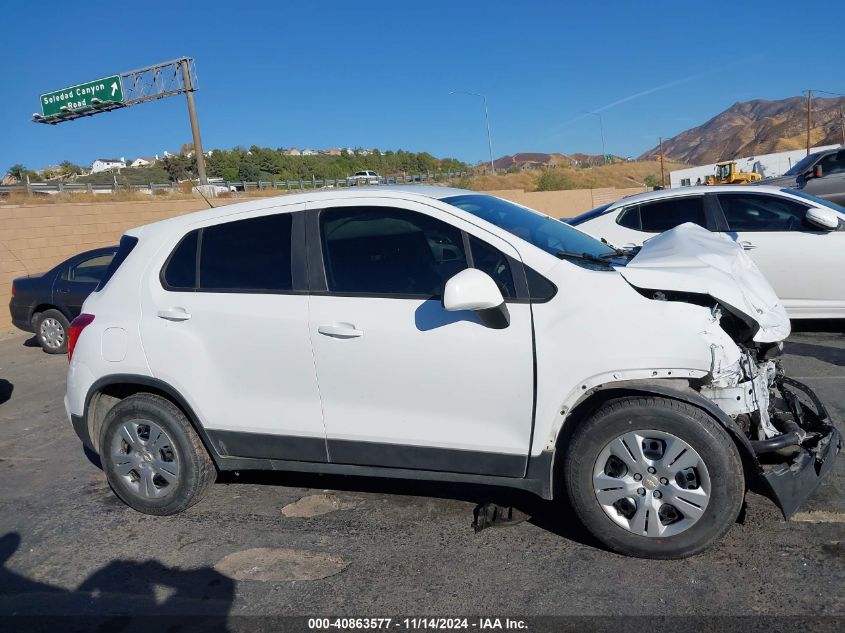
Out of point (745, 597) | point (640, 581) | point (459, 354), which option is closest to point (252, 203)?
point (459, 354)

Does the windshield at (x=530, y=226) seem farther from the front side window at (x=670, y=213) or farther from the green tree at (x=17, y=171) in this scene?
the green tree at (x=17, y=171)

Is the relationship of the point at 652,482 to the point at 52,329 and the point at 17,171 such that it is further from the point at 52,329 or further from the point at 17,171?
the point at 17,171

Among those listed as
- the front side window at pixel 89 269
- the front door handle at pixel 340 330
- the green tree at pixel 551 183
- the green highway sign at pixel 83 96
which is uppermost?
the green highway sign at pixel 83 96

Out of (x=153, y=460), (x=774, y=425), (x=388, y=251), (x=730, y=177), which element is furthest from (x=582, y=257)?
(x=730, y=177)

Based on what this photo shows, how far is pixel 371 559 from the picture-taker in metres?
3.66

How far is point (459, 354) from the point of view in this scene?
11.5 feet

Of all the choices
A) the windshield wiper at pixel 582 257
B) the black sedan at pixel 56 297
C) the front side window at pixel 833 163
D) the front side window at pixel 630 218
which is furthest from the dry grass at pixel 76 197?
the windshield wiper at pixel 582 257

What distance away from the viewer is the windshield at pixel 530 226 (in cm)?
384

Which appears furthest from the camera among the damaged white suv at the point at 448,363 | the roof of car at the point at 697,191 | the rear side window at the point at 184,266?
the roof of car at the point at 697,191

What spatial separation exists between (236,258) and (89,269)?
767cm

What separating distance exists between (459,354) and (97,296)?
2.46m

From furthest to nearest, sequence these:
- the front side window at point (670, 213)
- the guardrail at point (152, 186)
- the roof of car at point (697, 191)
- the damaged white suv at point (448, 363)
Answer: the guardrail at point (152, 186) → the front side window at point (670, 213) → the roof of car at point (697, 191) → the damaged white suv at point (448, 363)

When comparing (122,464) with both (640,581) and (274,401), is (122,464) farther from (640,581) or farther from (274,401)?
(640,581)

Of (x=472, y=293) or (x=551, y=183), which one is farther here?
(x=551, y=183)
